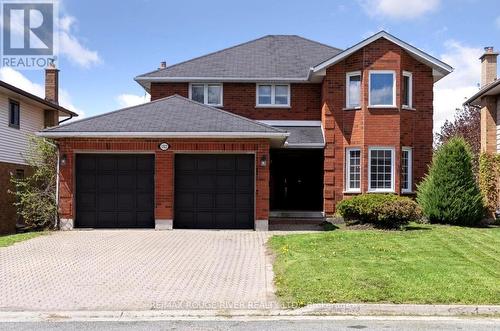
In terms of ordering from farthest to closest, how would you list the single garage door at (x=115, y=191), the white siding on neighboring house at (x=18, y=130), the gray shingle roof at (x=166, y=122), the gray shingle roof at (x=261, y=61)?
the gray shingle roof at (x=261, y=61)
the white siding on neighboring house at (x=18, y=130)
the single garage door at (x=115, y=191)
the gray shingle roof at (x=166, y=122)

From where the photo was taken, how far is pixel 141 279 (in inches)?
400

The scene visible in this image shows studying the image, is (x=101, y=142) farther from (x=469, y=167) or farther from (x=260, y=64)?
(x=469, y=167)

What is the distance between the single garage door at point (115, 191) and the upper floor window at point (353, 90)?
8.08m

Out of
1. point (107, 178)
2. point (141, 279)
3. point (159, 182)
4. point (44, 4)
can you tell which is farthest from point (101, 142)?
point (141, 279)

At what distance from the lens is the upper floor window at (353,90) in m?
20.5

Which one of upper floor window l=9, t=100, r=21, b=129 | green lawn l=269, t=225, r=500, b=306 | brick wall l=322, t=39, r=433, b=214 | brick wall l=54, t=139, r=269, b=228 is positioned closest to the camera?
green lawn l=269, t=225, r=500, b=306

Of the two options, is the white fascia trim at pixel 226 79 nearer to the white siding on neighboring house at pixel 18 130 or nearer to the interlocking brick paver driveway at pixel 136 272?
the white siding on neighboring house at pixel 18 130

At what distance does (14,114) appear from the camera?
22938 mm

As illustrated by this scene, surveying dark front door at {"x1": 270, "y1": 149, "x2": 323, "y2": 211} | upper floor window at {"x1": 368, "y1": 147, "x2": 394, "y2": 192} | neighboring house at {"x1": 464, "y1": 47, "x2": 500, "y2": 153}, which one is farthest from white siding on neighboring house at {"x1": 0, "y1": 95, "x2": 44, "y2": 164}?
neighboring house at {"x1": 464, "y1": 47, "x2": 500, "y2": 153}

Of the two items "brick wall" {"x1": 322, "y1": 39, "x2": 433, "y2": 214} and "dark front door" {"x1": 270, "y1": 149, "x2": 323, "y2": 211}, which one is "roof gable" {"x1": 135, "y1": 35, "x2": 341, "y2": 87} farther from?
"dark front door" {"x1": 270, "y1": 149, "x2": 323, "y2": 211}

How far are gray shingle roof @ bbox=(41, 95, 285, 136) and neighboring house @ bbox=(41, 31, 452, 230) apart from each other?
36 millimetres

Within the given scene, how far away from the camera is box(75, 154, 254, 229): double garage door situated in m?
17.5

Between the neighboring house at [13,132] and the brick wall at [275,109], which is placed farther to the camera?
the brick wall at [275,109]

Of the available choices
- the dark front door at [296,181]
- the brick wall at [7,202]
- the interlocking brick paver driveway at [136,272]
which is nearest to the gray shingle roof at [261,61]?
the dark front door at [296,181]
